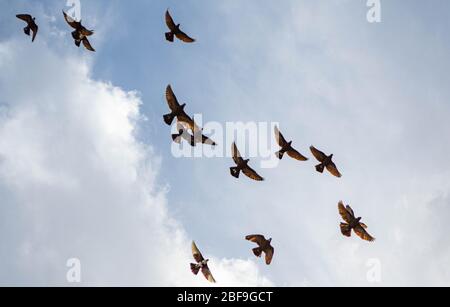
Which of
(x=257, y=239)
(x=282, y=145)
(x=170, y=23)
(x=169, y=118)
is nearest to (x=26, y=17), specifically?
(x=170, y=23)

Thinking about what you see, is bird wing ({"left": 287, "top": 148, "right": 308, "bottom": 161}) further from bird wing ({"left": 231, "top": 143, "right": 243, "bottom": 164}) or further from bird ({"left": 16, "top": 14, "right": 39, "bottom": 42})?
bird ({"left": 16, "top": 14, "right": 39, "bottom": 42})

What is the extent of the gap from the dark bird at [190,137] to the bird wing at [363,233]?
9478mm

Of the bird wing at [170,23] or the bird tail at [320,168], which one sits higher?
the bird wing at [170,23]

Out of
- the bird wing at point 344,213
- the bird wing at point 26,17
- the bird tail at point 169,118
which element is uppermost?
the bird wing at point 26,17

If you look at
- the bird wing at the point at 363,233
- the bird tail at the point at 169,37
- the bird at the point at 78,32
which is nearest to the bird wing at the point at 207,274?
the bird wing at the point at 363,233

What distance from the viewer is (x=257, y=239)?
2316 cm

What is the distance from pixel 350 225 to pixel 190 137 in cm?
1037

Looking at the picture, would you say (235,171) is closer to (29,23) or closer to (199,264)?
(199,264)

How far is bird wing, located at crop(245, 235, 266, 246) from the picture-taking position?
23062mm

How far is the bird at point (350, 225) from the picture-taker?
22969 millimetres

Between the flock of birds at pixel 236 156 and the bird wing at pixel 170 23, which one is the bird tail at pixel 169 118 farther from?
the bird wing at pixel 170 23

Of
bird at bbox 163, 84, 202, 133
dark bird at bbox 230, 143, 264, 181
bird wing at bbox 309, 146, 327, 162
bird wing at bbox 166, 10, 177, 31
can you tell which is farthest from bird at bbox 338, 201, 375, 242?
bird wing at bbox 166, 10, 177, 31
